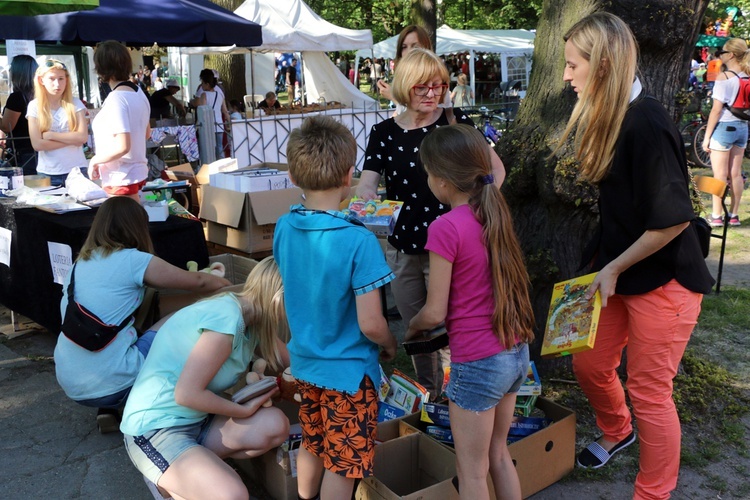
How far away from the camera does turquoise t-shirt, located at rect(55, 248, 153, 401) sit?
3277 mm

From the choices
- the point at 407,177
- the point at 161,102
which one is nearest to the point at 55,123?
the point at 407,177

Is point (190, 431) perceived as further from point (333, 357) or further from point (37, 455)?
point (37, 455)

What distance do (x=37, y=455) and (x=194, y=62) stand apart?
18432 millimetres

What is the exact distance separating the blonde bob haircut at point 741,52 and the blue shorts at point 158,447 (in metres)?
7.35

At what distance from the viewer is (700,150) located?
37.3 ft

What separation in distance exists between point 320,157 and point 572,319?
1.12 m

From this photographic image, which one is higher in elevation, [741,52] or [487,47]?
[487,47]

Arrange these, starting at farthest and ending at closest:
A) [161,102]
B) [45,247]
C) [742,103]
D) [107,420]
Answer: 1. [161,102]
2. [742,103]
3. [45,247]
4. [107,420]

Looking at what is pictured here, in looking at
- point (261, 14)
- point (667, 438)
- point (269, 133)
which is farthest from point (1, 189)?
point (261, 14)

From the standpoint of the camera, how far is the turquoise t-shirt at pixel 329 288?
7.51 feet

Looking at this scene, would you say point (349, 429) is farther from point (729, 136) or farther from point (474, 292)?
point (729, 136)

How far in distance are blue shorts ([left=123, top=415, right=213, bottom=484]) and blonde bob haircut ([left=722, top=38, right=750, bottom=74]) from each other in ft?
24.1

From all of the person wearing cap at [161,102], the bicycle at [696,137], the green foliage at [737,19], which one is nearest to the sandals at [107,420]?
the person wearing cap at [161,102]

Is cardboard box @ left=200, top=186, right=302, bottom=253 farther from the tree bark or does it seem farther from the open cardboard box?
the tree bark
